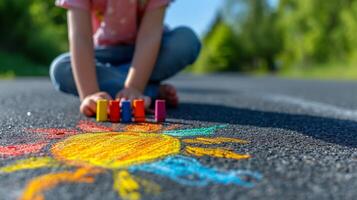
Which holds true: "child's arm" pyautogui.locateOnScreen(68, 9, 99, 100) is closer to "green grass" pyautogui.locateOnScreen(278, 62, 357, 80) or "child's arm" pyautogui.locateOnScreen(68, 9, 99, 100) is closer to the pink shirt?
the pink shirt

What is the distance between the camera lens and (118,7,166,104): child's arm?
196 cm

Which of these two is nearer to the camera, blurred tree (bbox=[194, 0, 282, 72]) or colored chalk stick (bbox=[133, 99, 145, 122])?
colored chalk stick (bbox=[133, 99, 145, 122])

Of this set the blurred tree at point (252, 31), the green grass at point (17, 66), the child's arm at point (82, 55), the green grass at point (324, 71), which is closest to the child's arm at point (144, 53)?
the child's arm at point (82, 55)

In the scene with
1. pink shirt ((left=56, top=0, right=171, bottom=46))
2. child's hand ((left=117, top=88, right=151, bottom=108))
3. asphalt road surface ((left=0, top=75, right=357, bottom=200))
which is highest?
pink shirt ((left=56, top=0, right=171, bottom=46))

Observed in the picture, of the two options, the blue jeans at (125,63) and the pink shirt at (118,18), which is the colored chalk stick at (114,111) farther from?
the pink shirt at (118,18)

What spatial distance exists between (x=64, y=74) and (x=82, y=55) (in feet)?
0.93

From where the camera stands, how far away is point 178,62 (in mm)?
2322

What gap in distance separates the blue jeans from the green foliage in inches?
427

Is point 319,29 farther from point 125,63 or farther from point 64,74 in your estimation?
point 64,74

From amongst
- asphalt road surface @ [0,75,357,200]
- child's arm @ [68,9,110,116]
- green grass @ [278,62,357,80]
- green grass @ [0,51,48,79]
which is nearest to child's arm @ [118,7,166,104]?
child's arm @ [68,9,110,116]

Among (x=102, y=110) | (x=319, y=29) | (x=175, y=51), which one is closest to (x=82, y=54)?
(x=102, y=110)

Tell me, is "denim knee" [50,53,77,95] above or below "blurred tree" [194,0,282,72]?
below

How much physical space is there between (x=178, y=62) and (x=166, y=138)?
1010 millimetres

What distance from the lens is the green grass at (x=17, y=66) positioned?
1091 cm
